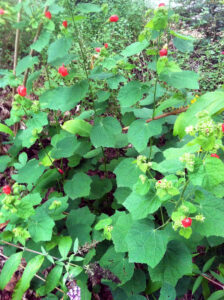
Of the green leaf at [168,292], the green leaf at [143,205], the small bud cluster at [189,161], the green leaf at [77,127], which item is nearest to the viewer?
the small bud cluster at [189,161]

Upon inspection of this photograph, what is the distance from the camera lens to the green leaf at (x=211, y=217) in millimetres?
1152

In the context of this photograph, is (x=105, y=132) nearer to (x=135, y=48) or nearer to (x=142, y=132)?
(x=142, y=132)

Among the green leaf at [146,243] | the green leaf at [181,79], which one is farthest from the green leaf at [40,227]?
the green leaf at [181,79]

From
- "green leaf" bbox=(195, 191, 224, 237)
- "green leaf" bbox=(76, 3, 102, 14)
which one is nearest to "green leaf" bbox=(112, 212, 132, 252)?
"green leaf" bbox=(195, 191, 224, 237)

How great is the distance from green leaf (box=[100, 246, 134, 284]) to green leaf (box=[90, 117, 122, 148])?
0.67 meters

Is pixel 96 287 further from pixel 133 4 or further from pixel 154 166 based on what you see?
pixel 133 4

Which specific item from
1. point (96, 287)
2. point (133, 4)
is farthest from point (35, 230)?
point (133, 4)

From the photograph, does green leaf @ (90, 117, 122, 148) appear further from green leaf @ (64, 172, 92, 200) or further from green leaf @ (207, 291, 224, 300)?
green leaf @ (207, 291, 224, 300)

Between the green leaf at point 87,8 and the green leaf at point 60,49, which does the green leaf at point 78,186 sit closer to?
the green leaf at point 60,49

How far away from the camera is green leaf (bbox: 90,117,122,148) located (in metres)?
1.64

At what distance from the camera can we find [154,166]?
3.46 feet

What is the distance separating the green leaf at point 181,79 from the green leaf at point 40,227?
104 centimetres

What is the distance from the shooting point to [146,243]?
3.79ft

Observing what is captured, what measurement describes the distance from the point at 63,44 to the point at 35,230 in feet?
3.59
